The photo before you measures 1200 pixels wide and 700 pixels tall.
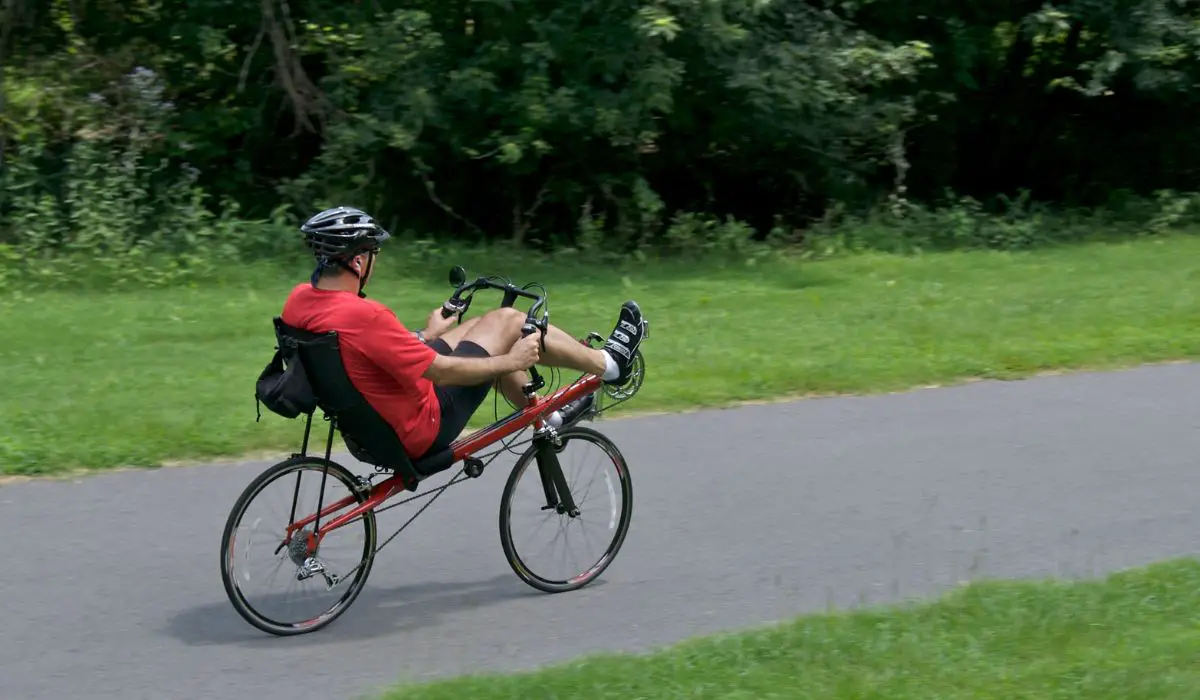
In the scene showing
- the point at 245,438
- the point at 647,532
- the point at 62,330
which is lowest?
the point at 62,330

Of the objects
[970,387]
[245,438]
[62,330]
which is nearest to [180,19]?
[62,330]

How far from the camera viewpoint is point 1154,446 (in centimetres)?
823

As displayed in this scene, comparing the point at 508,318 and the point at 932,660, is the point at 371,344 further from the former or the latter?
the point at 932,660

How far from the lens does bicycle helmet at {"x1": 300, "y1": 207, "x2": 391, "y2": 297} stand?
18.5 ft

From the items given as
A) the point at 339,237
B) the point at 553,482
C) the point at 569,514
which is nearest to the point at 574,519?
the point at 569,514

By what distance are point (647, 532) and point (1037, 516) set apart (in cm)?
181

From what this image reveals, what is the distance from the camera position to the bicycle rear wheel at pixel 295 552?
5645 millimetres

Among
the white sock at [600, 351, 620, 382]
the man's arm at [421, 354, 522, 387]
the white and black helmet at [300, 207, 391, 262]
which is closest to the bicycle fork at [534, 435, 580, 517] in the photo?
the white sock at [600, 351, 620, 382]

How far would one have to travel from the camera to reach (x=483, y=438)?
625 cm

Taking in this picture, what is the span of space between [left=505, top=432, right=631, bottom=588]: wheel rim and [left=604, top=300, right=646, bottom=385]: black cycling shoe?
0.31 meters

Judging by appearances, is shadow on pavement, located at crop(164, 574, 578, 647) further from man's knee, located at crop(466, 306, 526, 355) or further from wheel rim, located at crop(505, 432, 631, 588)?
man's knee, located at crop(466, 306, 526, 355)

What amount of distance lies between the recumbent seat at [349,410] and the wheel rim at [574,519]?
15.5 inches

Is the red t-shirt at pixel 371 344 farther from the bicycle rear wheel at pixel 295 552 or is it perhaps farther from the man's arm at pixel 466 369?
the bicycle rear wheel at pixel 295 552

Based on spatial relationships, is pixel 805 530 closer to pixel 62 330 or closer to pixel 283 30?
pixel 62 330
